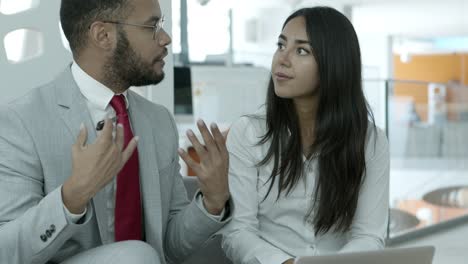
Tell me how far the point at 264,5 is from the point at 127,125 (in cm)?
303

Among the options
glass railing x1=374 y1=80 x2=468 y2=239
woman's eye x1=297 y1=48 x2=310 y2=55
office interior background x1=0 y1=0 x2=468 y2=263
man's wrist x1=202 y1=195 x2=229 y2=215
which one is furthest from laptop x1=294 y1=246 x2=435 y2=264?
glass railing x1=374 y1=80 x2=468 y2=239

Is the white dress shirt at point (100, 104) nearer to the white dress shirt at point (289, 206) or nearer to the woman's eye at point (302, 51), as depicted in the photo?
the white dress shirt at point (289, 206)

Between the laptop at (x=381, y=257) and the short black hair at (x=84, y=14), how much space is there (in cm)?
73

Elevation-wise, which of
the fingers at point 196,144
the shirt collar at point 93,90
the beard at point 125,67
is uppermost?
the beard at point 125,67

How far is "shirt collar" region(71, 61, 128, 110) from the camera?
5.81 ft

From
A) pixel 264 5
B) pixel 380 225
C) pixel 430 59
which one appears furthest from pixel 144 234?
pixel 430 59

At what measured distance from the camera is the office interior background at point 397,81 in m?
4.49

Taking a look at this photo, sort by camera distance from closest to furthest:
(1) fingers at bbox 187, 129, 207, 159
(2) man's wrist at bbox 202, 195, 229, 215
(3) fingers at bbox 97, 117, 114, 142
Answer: (3) fingers at bbox 97, 117, 114, 142 → (1) fingers at bbox 187, 129, 207, 159 → (2) man's wrist at bbox 202, 195, 229, 215

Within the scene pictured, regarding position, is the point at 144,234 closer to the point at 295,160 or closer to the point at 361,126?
the point at 295,160

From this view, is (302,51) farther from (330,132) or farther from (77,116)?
(77,116)

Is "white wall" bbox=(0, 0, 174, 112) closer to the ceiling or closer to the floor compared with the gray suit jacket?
closer to the ceiling

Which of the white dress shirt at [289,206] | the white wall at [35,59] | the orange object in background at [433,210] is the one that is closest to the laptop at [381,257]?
the white dress shirt at [289,206]

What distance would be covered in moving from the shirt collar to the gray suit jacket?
3cm

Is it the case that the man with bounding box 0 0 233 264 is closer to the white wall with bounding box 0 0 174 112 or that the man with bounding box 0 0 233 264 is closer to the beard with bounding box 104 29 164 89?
the beard with bounding box 104 29 164 89
